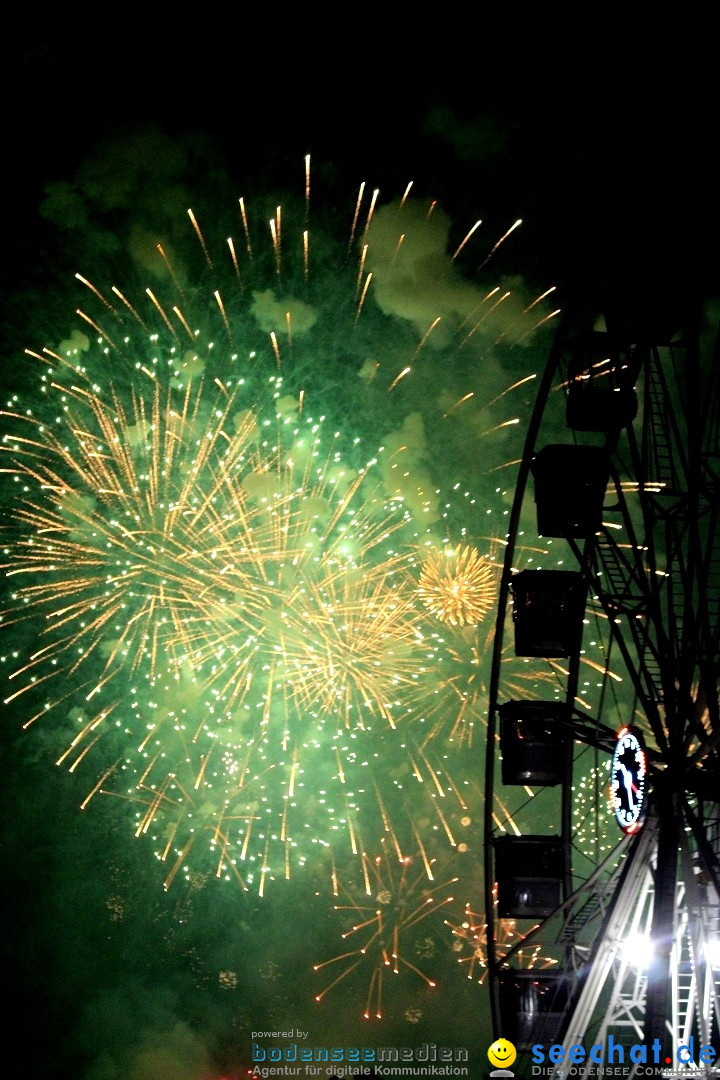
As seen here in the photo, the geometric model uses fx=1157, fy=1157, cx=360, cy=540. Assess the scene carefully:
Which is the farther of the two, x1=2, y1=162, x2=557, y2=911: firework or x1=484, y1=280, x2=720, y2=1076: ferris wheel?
x1=2, y1=162, x2=557, y2=911: firework

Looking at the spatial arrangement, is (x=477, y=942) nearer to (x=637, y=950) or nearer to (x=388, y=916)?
(x=388, y=916)

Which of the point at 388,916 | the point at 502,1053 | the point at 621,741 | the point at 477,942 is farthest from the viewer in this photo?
the point at 477,942

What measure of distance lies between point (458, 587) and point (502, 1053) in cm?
1434

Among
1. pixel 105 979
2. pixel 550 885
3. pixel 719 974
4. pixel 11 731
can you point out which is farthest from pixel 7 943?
pixel 719 974

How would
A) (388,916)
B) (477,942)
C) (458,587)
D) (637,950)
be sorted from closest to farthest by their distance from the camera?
(637,950)
(458,587)
(388,916)
(477,942)

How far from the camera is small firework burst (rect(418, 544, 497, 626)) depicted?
28.7 metres

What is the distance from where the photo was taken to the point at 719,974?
14.6m

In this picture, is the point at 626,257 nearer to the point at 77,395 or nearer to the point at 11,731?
the point at 77,395

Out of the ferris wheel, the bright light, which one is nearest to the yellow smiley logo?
the ferris wheel

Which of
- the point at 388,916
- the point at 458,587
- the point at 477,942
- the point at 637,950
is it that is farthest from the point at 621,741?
the point at 477,942

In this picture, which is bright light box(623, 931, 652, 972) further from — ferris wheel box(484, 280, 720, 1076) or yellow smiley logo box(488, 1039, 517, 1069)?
yellow smiley logo box(488, 1039, 517, 1069)

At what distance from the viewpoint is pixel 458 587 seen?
29.2m

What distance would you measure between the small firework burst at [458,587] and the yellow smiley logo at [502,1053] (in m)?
13.1

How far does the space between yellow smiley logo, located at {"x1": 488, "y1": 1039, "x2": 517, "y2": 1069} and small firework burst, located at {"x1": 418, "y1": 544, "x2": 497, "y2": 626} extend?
517 inches
